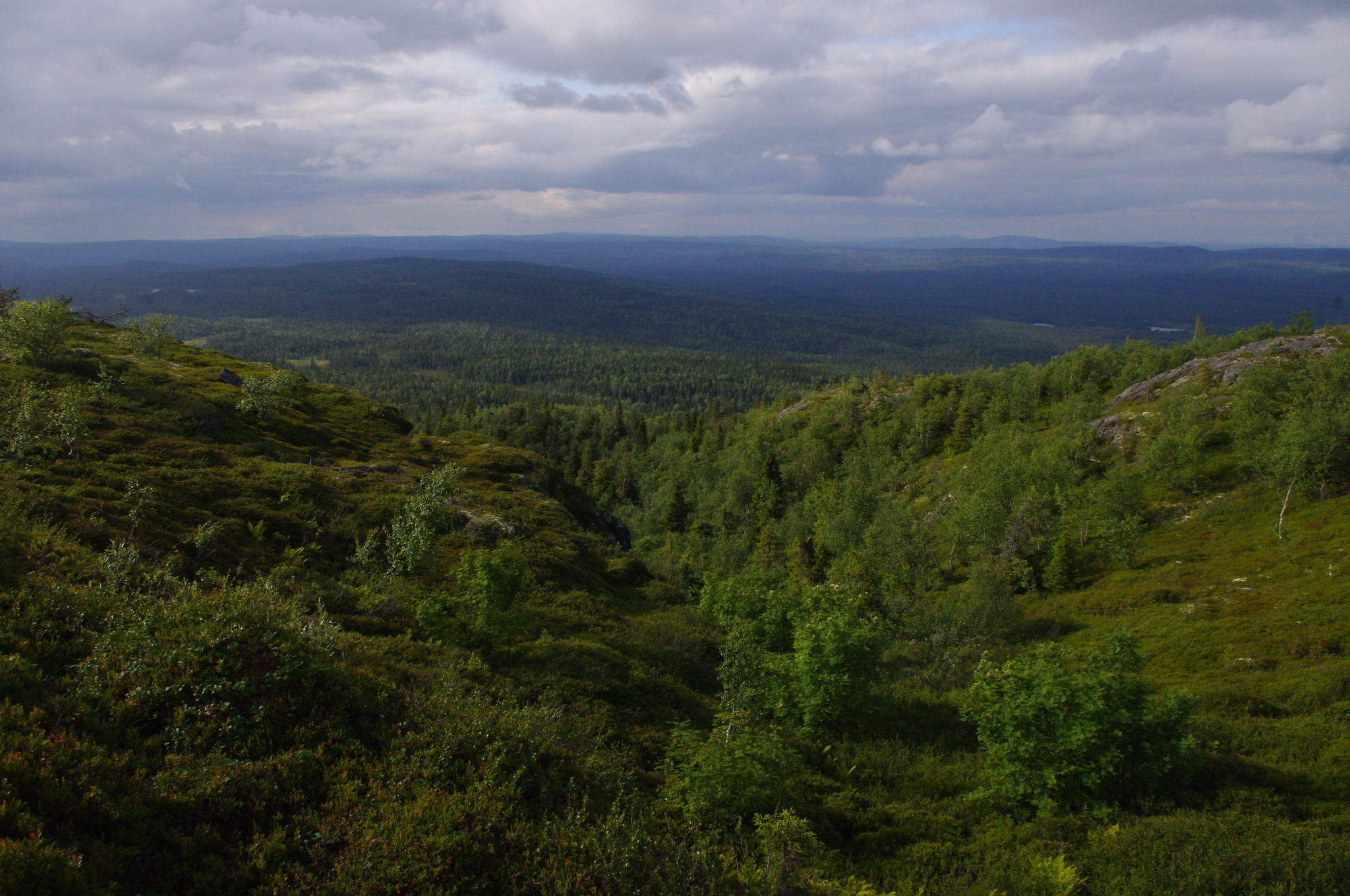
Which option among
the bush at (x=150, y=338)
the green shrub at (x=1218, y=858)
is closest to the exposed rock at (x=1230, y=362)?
the green shrub at (x=1218, y=858)

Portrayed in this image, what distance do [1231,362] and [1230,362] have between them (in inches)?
10.4

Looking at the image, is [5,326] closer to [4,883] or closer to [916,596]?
[4,883]

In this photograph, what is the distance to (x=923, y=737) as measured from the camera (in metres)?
22.5

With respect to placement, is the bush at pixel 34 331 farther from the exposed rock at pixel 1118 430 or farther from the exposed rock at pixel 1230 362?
the exposed rock at pixel 1230 362

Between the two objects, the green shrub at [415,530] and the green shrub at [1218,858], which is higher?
the green shrub at [415,530]

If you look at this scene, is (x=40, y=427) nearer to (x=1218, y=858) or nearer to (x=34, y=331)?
(x=34, y=331)

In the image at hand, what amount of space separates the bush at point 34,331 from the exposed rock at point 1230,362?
9831 cm

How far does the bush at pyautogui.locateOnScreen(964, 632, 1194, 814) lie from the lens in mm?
14945

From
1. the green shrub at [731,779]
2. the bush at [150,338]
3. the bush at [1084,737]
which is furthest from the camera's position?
the bush at [150,338]

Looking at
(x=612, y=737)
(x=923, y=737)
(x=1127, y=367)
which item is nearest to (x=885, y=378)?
(x=1127, y=367)

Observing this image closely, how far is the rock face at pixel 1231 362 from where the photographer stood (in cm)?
6931

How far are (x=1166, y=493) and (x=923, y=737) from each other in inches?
1910

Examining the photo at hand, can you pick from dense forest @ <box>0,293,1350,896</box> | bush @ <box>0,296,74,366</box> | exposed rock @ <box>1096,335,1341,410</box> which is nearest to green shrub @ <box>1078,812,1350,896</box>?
dense forest @ <box>0,293,1350,896</box>

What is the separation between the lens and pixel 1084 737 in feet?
47.5
